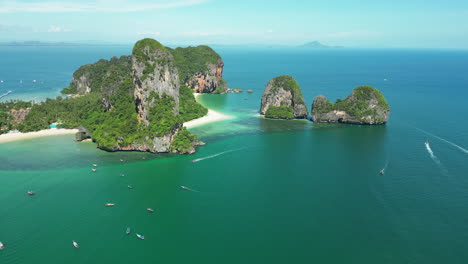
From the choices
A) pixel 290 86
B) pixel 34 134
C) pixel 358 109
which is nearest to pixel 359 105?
pixel 358 109

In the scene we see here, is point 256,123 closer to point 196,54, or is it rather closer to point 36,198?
point 36,198

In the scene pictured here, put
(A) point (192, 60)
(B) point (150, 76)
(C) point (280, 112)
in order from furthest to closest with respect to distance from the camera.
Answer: (A) point (192, 60) < (C) point (280, 112) < (B) point (150, 76)

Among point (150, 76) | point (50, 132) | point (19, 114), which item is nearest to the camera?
point (150, 76)

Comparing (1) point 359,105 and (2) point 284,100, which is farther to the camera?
(2) point 284,100

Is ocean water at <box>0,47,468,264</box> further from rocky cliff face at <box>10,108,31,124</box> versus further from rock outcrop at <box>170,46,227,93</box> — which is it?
rock outcrop at <box>170,46,227,93</box>

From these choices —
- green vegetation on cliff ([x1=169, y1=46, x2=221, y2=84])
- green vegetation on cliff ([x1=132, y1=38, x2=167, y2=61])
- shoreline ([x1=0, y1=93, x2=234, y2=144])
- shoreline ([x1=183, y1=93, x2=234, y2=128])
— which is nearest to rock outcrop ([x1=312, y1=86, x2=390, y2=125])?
shoreline ([x1=183, y1=93, x2=234, y2=128])

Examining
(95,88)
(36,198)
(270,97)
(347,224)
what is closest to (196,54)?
(95,88)

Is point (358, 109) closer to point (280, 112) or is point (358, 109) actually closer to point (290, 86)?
point (290, 86)
